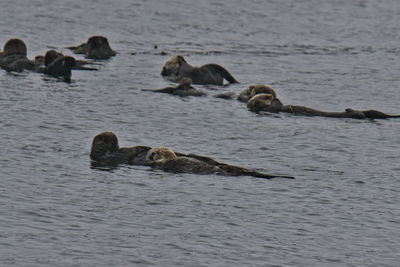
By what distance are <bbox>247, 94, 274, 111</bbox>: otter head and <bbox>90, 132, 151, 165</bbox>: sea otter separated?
641 cm

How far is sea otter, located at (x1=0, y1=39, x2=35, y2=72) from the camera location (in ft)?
80.9

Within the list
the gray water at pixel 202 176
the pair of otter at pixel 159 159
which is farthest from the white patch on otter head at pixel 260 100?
the pair of otter at pixel 159 159

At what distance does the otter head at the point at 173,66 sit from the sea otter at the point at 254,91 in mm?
3380

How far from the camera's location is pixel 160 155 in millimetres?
14906

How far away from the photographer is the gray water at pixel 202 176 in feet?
36.4

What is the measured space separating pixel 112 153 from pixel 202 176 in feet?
5.91

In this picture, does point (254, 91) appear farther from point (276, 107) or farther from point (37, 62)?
point (37, 62)

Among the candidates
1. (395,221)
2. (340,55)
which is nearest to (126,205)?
(395,221)

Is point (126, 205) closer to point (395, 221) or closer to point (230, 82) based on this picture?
point (395, 221)

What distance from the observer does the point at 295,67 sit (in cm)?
2909

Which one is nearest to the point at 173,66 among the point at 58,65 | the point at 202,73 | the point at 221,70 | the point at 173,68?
the point at 173,68

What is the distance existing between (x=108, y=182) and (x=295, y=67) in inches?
632

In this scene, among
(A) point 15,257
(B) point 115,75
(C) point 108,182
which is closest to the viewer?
(A) point 15,257

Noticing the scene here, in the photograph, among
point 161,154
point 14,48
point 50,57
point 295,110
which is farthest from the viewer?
point 14,48
